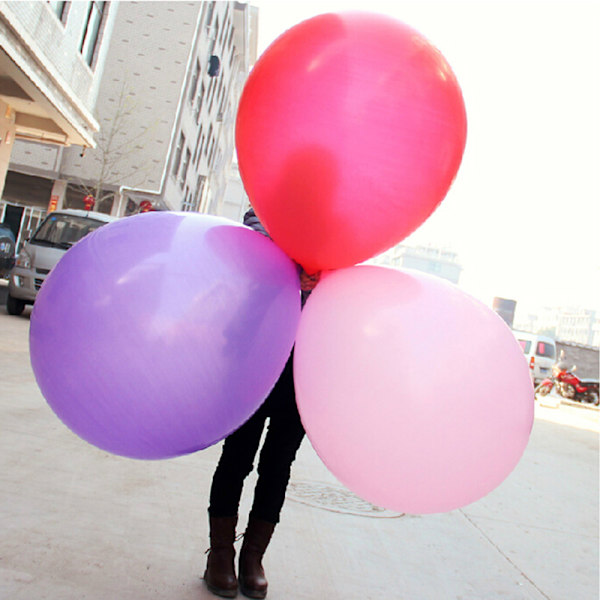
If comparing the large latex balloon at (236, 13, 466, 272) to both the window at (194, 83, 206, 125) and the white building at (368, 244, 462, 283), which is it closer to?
the window at (194, 83, 206, 125)

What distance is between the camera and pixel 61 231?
10938mm

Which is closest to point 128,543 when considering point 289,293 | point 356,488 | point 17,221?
point 356,488

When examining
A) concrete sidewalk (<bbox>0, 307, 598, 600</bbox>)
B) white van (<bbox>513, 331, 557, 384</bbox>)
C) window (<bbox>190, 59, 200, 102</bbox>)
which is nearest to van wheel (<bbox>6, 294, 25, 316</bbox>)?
concrete sidewalk (<bbox>0, 307, 598, 600</bbox>)

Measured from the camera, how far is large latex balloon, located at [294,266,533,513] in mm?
1677

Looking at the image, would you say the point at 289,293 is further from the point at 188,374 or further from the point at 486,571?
the point at 486,571

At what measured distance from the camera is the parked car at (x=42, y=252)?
10.3 metres

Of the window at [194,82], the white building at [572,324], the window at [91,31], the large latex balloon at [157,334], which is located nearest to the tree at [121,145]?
the window at [194,82]

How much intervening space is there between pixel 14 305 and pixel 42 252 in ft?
3.54

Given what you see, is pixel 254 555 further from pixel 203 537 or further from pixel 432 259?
pixel 432 259

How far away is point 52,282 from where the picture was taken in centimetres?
178

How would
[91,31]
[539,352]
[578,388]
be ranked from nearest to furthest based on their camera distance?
[91,31]
[578,388]
[539,352]

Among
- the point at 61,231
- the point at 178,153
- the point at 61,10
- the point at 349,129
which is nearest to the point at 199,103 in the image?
the point at 178,153

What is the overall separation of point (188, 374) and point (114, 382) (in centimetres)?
18

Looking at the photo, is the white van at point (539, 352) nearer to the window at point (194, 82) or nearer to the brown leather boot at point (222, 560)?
the window at point (194, 82)
